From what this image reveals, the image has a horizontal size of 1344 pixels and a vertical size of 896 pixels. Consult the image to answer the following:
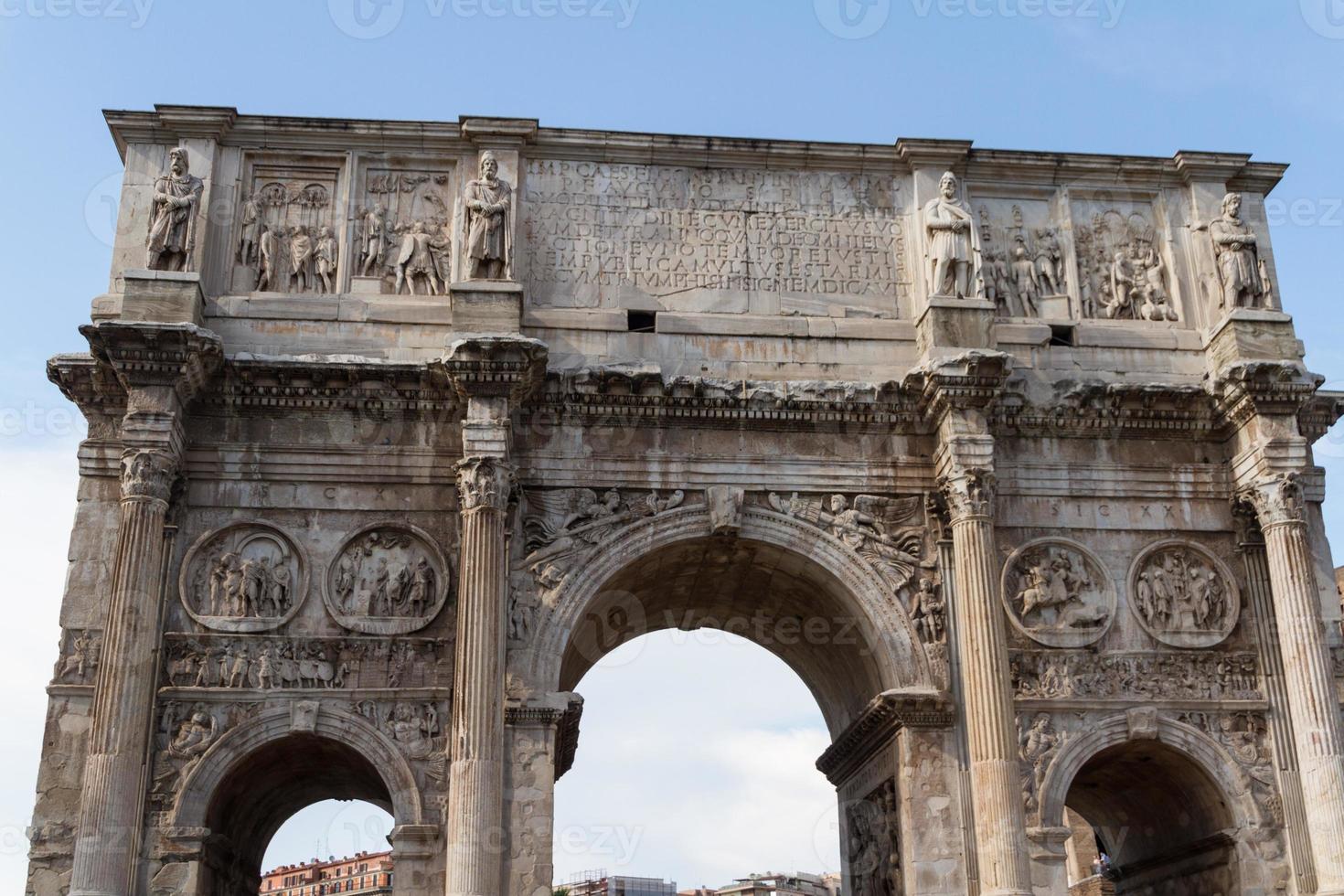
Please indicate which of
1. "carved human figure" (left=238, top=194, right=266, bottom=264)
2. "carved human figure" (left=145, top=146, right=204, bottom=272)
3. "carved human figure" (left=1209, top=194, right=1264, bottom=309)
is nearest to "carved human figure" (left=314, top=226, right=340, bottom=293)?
"carved human figure" (left=238, top=194, right=266, bottom=264)

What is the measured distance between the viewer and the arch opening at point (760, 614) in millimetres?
15117

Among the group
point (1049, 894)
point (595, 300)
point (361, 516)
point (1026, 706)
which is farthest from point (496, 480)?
point (1049, 894)

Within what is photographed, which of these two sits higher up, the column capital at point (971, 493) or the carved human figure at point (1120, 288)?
the carved human figure at point (1120, 288)

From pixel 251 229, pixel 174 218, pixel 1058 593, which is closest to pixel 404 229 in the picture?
pixel 251 229

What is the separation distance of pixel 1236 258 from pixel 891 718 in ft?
21.5

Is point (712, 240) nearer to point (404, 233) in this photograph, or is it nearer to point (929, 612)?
point (404, 233)

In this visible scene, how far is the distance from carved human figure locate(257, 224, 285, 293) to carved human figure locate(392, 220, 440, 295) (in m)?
1.28

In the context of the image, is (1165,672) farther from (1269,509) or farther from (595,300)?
(595,300)

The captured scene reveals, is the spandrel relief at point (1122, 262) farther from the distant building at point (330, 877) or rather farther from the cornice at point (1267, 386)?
the distant building at point (330, 877)

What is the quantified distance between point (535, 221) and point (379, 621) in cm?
486

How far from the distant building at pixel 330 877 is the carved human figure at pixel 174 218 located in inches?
1662

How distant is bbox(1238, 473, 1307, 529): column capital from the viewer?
14914mm

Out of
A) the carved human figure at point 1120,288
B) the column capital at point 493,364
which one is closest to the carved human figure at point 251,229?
the column capital at point 493,364

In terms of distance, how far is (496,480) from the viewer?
14.4m
